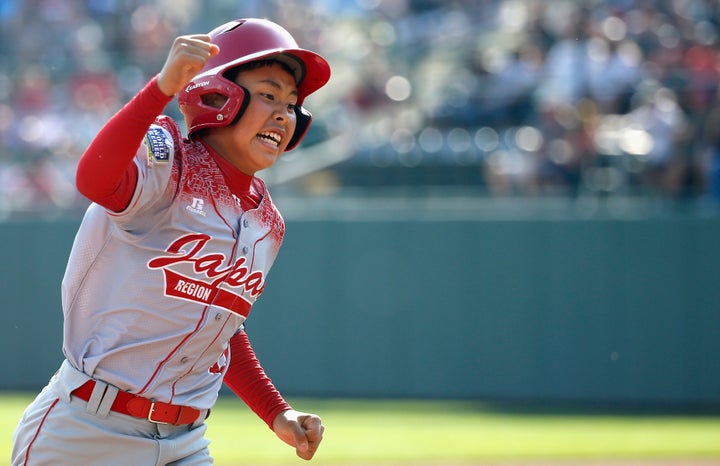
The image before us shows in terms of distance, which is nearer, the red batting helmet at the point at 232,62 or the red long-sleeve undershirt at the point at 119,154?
the red long-sleeve undershirt at the point at 119,154

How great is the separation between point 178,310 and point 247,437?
554cm

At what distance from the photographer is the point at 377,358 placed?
10.2m

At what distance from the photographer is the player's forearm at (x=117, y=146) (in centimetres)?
242

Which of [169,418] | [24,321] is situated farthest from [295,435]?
[24,321]

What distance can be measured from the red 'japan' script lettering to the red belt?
34 cm

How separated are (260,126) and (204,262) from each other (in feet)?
1.40

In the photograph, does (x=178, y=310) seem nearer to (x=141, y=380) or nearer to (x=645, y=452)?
(x=141, y=380)

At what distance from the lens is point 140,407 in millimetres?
2779

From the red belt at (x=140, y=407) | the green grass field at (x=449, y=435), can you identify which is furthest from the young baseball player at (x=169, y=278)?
the green grass field at (x=449, y=435)

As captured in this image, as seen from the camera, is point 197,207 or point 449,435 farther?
point 449,435

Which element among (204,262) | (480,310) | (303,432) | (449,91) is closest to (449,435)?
(480,310)

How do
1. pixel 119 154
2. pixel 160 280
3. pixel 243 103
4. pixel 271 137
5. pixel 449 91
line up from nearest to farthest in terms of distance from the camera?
pixel 119 154 → pixel 160 280 → pixel 243 103 → pixel 271 137 → pixel 449 91

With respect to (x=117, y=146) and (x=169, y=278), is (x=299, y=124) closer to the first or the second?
(x=169, y=278)

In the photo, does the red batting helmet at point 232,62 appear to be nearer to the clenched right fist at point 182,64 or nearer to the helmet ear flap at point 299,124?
the helmet ear flap at point 299,124
